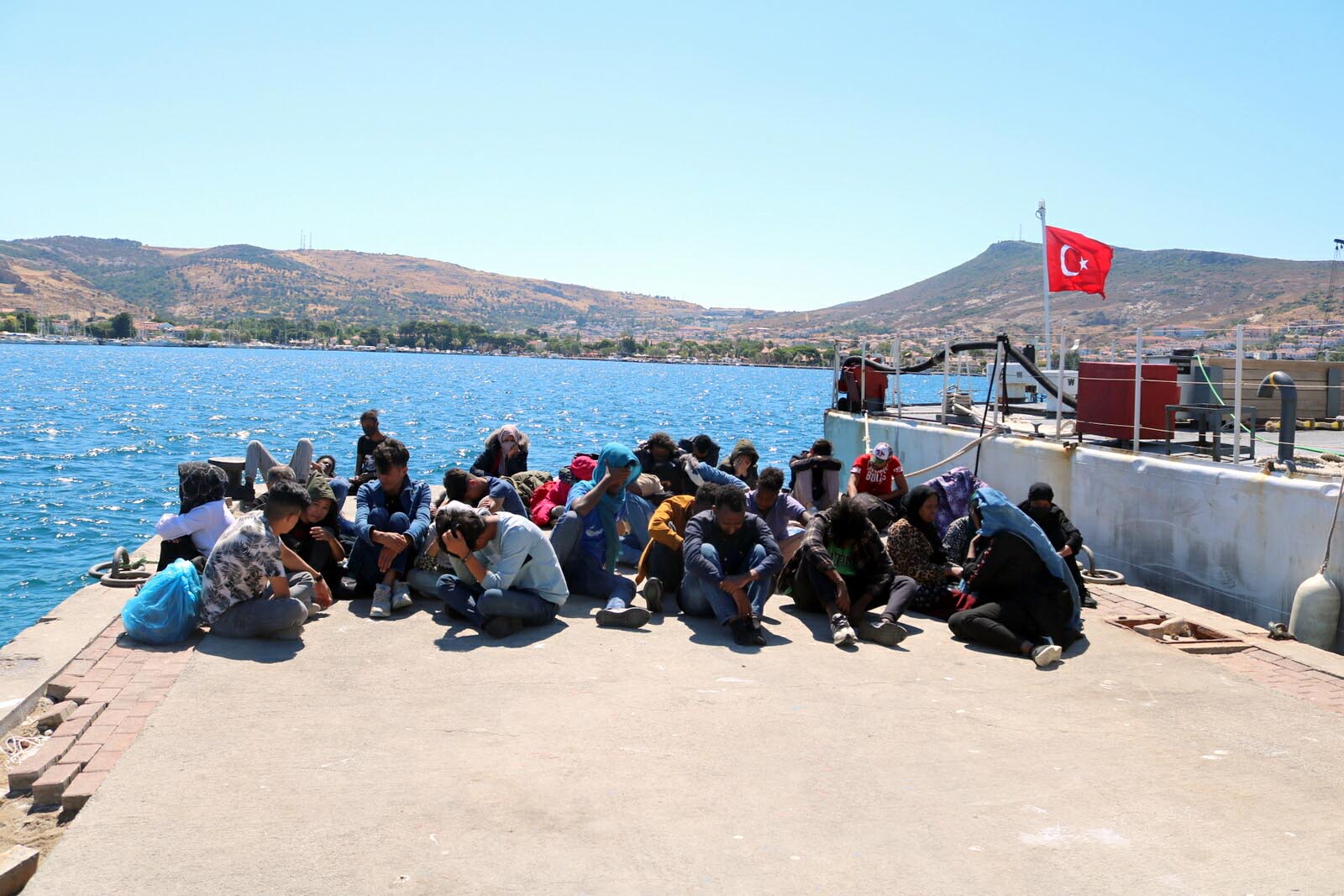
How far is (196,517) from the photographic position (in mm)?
7598

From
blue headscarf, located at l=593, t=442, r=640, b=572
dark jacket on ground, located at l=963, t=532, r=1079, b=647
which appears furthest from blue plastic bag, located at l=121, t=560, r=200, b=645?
dark jacket on ground, located at l=963, t=532, r=1079, b=647

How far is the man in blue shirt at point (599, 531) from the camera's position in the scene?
8.25 m

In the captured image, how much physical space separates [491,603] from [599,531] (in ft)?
4.82

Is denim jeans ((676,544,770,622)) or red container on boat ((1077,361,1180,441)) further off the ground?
red container on boat ((1077,361,1180,441))

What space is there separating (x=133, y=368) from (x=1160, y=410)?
4321 inches

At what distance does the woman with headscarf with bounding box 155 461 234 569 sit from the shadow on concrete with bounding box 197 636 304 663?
0.87 metres

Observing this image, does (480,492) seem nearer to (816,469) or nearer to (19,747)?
(19,747)

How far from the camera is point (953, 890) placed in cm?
395

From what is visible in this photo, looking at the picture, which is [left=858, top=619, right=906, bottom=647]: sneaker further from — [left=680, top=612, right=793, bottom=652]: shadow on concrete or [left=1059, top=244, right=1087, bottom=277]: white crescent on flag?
[left=1059, top=244, right=1087, bottom=277]: white crescent on flag

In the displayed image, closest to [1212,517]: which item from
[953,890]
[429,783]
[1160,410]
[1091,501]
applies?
[1091,501]

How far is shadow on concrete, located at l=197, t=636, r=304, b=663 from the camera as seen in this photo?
262 inches

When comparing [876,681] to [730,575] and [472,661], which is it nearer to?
[730,575]

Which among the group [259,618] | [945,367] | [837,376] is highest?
[945,367]

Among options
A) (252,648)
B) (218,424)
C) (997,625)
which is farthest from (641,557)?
(218,424)
